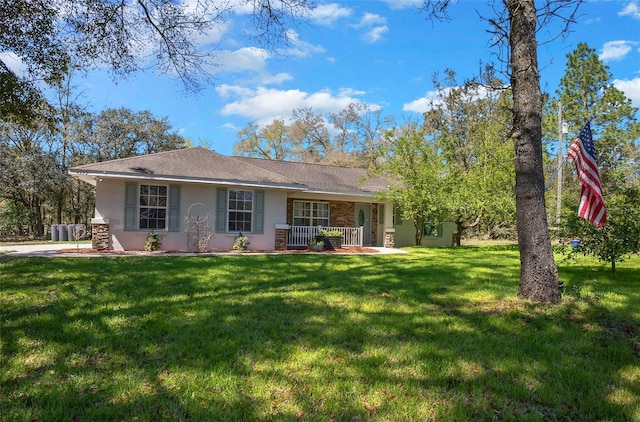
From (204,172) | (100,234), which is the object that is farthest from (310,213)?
(100,234)

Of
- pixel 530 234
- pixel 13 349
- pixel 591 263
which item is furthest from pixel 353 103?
pixel 13 349

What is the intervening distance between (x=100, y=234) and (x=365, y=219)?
10.4 meters

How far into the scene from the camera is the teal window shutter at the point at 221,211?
12.6 m

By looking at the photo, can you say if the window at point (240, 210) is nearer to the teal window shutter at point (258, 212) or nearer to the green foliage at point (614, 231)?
the teal window shutter at point (258, 212)

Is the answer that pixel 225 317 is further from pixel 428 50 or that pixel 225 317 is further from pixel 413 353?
pixel 428 50

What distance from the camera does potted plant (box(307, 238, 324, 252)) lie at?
45.2 ft

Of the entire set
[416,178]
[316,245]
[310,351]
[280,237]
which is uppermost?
[416,178]

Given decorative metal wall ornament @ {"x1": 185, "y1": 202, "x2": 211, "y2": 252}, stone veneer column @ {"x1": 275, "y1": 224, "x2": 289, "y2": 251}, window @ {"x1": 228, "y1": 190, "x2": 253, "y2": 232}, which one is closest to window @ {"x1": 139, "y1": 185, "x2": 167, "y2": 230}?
decorative metal wall ornament @ {"x1": 185, "y1": 202, "x2": 211, "y2": 252}

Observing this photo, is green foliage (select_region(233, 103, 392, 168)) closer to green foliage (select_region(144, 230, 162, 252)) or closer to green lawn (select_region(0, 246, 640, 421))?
green foliage (select_region(144, 230, 162, 252))

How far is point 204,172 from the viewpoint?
1240 centimetres

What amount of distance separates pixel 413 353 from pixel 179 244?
1025cm

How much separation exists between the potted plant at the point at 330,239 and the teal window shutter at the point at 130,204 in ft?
20.7

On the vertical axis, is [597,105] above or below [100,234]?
above

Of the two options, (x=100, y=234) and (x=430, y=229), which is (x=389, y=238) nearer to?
(x=430, y=229)
